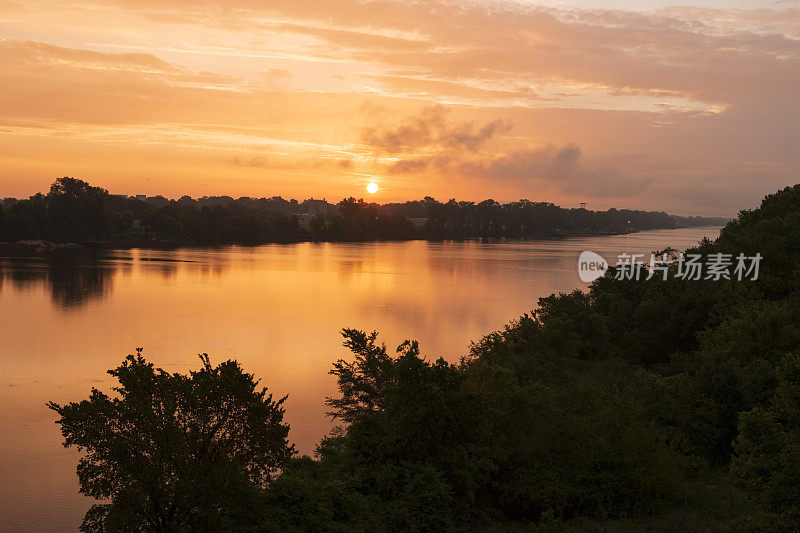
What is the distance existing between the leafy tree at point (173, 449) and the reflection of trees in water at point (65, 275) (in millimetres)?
49724

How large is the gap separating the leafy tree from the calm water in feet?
28.0

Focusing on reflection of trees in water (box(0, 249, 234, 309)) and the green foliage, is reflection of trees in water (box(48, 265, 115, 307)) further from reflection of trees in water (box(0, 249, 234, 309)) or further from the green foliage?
the green foliage

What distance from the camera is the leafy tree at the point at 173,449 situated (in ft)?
42.4

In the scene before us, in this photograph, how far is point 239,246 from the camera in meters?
144

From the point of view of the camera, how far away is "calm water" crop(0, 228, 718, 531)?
25417 millimetres

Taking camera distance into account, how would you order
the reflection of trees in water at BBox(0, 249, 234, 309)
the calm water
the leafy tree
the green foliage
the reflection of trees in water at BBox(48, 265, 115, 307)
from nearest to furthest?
1. the green foliage
2. the leafy tree
3. the calm water
4. the reflection of trees in water at BBox(48, 265, 115, 307)
5. the reflection of trees in water at BBox(0, 249, 234, 309)

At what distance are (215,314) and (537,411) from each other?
134 ft

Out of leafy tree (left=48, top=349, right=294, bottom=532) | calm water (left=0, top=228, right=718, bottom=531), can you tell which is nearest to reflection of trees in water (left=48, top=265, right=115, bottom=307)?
calm water (left=0, top=228, right=718, bottom=531)

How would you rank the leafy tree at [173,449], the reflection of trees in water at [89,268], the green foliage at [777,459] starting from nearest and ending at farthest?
the green foliage at [777,459], the leafy tree at [173,449], the reflection of trees in water at [89,268]

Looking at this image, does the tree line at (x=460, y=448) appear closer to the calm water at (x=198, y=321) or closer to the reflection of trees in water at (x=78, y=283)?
the calm water at (x=198, y=321)

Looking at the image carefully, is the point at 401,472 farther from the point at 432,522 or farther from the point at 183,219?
the point at 183,219

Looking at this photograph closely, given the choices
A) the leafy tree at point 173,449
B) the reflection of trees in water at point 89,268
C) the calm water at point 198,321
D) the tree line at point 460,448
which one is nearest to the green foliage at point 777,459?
the tree line at point 460,448

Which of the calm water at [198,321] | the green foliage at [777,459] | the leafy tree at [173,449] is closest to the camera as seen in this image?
the green foliage at [777,459]

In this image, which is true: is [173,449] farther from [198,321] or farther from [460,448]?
[198,321]
